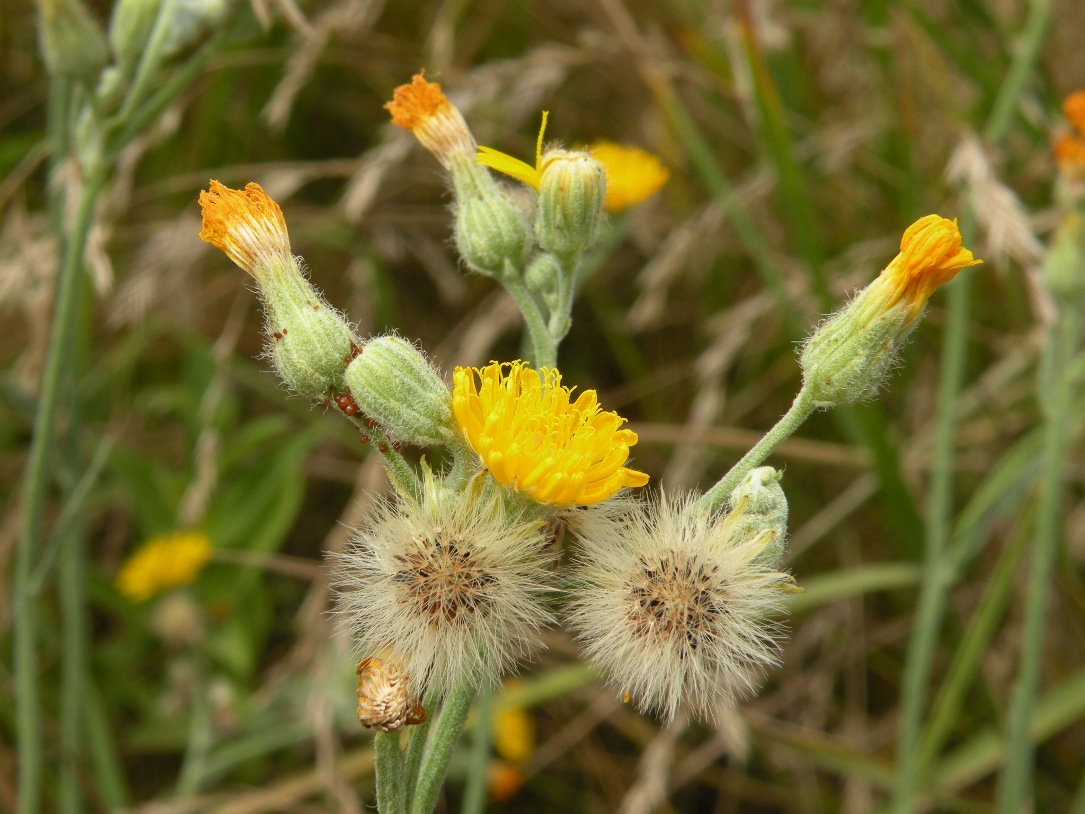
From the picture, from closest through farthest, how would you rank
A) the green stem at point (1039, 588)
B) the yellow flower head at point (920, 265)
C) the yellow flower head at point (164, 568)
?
the yellow flower head at point (920, 265)
the green stem at point (1039, 588)
the yellow flower head at point (164, 568)

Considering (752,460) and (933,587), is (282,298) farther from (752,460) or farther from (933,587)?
(933,587)

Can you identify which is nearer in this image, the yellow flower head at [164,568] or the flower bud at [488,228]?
the flower bud at [488,228]

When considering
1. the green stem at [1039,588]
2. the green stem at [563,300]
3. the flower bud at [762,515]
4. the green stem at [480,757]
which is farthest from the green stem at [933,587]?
the green stem at [563,300]

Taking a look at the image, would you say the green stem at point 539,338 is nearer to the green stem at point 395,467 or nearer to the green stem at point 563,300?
the green stem at point 563,300

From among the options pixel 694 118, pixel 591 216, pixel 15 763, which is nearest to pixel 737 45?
pixel 694 118

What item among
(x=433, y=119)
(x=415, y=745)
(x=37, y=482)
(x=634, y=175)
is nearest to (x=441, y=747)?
(x=415, y=745)

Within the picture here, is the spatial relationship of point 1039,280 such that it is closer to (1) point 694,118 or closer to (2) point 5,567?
(1) point 694,118
